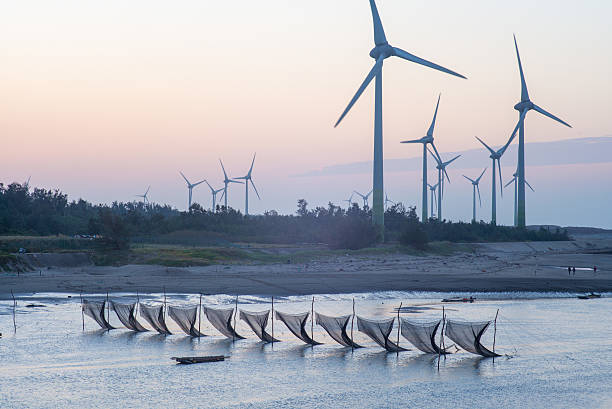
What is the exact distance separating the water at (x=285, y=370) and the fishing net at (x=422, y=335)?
0.58 metres

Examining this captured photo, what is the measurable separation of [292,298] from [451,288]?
17759mm

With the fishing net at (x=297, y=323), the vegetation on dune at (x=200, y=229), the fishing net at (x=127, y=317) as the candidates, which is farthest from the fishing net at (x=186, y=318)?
the vegetation on dune at (x=200, y=229)

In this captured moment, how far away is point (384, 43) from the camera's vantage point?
3821 inches

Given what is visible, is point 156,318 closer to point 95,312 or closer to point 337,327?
point 95,312

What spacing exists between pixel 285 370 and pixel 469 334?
9.43 metres

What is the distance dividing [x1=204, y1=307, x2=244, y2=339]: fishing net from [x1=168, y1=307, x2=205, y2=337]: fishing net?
0.85 m

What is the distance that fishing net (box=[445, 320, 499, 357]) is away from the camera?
36.3 metres

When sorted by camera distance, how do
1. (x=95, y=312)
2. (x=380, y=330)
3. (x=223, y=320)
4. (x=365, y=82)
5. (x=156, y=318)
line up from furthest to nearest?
(x=365, y=82) < (x=95, y=312) < (x=156, y=318) < (x=223, y=320) < (x=380, y=330)

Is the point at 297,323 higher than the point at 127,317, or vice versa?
the point at 297,323

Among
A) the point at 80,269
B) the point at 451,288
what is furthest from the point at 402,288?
the point at 80,269

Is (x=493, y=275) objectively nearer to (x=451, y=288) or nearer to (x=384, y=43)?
(x=451, y=288)

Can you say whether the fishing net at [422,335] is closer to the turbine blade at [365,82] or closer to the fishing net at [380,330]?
the fishing net at [380,330]

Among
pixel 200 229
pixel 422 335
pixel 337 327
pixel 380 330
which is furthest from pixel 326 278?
pixel 200 229

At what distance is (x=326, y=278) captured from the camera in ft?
237
